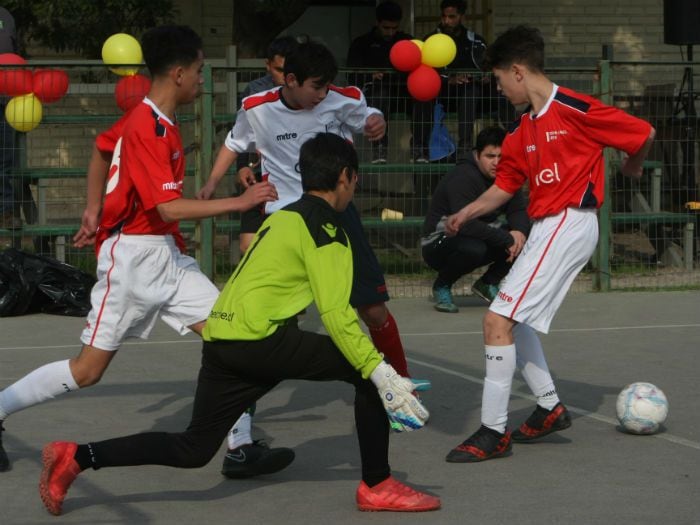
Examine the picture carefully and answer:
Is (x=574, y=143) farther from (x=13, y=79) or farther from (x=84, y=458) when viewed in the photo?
(x=13, y=79)

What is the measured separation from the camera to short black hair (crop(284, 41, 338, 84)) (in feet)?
22.6

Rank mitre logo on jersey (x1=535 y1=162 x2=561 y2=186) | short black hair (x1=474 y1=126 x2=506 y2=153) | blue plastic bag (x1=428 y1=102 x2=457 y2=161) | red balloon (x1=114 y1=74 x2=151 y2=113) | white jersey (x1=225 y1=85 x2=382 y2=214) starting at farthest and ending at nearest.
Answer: blue plastic bag (x1=428 y1=102 x2=457 y2=161), red balloon (x1=114 y1=74 x2=151 y2=113), short black hair (x1=474 y1=126 x2=506 y2=153), white jersey (x1=225 y1=85 x2=382 y2=214), mitre logo on jersey (x1=535 y1=162 x2=561 y2=186)

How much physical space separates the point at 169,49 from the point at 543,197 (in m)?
1.96

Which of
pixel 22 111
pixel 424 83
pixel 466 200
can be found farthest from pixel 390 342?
pixel 22 111

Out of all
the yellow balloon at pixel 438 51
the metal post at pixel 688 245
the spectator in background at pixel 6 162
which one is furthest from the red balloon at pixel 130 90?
the metal post at pixel 688 245

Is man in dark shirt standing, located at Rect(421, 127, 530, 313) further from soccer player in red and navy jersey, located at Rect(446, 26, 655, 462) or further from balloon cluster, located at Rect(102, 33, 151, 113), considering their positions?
soccer player in red and navy jersey, located at Rect(446, 26, 655, 462)

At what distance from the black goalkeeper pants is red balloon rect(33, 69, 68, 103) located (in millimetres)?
7547

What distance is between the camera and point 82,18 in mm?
14609

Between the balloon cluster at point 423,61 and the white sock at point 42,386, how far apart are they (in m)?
7.23

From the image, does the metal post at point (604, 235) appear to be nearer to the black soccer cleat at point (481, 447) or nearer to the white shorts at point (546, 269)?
the white shorts at point (546, 269)

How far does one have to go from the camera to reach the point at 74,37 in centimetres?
1482

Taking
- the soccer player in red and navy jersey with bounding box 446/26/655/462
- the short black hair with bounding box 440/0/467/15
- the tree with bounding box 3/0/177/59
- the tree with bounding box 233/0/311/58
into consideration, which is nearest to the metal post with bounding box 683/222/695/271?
the short black hair with bounding box 440/0/467/15

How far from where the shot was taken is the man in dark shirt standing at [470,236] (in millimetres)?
11094

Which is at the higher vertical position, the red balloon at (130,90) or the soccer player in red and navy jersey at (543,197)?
the red balloon at (130,90)
